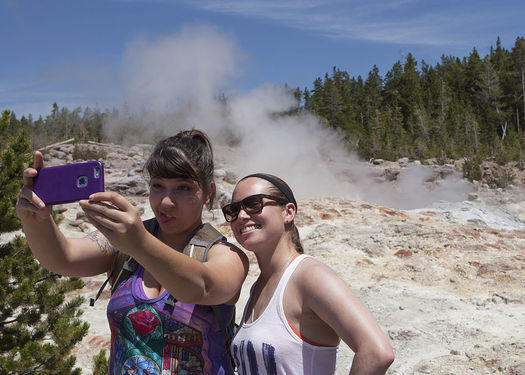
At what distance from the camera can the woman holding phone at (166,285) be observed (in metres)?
1.43

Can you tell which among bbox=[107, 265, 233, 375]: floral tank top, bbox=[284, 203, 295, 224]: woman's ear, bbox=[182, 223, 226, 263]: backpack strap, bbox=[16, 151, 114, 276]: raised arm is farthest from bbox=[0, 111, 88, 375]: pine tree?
bbox=[284, 203, 295, 224]: woman's ear

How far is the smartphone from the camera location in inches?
51.1

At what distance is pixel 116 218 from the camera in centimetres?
115

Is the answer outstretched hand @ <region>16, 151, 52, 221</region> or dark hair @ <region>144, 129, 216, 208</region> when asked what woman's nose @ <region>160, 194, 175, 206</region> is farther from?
outstretched hand @ <region>16, 151, 52, 221</region>

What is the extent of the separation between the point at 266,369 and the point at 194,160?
70cm

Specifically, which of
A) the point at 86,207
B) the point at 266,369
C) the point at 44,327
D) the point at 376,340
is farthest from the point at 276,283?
the point at 44,327

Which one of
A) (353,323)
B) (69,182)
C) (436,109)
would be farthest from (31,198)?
(436,109)

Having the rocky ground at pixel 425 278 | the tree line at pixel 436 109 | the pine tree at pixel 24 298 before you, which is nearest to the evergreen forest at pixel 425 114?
the tree line at pixel 436 109

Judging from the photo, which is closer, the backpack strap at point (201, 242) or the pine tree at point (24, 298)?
the backpack strap at point (201, 242)

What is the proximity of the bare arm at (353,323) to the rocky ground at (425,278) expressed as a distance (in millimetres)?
3377

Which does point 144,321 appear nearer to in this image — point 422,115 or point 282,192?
point 282,192

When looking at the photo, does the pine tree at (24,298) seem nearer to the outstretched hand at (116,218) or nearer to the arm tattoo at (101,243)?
the arm tattoo at (101,243)

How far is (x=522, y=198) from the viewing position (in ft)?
62.9

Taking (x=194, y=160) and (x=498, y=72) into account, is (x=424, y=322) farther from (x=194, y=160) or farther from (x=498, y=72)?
(x=498, y=72)
